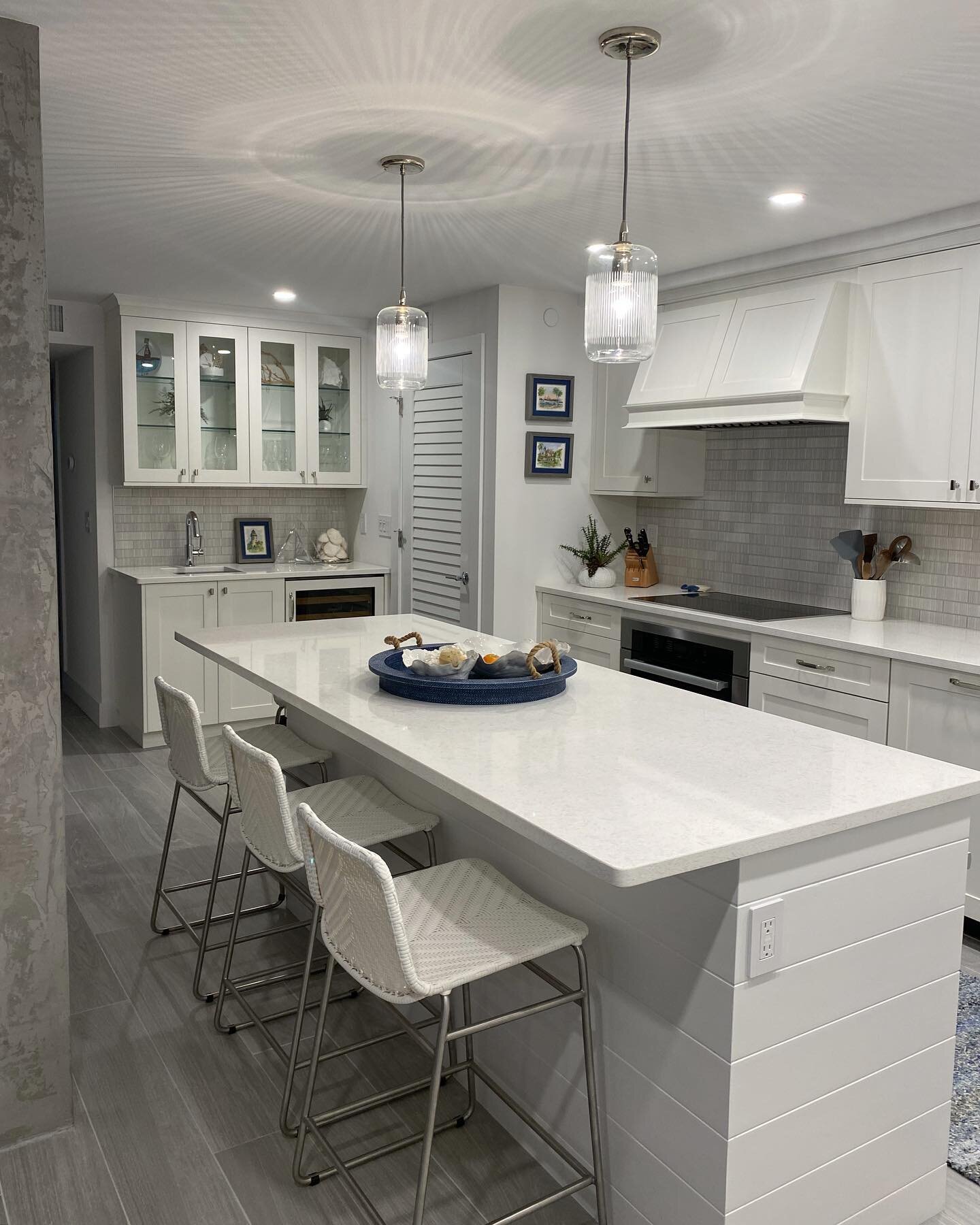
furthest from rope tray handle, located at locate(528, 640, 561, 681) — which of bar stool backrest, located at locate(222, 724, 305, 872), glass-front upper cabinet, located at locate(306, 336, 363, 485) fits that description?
glass-front upper cabinet, located at locate(306, 336, 363, 485)

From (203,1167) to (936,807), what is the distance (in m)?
1.78

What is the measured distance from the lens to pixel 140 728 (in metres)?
5.66

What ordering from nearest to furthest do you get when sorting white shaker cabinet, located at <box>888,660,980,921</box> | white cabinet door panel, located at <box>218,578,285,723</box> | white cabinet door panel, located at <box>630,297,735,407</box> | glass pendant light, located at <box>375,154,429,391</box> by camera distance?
glass pendant light, located at <box>375,154,429,391</box> < white shaker cabinet, located at <box>888,660,980,921</box> < white cabinet door panel, located at <box>630,297,735,407</box> < white cabinet door panel, located at <box>218,578,285,723</box>

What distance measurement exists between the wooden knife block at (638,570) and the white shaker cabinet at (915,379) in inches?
57.9

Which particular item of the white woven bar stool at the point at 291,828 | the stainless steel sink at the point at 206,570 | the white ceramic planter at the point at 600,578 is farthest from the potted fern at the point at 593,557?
the white woven bar stool at the point at 291,828

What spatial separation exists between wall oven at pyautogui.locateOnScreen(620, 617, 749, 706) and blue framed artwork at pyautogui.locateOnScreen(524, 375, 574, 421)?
Answer: 1.18 m

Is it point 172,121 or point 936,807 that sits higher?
point 172,121

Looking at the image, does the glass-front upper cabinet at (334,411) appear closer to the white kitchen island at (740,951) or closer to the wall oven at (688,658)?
the wall oven at (688,658)

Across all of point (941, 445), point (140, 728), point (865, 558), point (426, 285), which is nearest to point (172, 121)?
point (426, 285)

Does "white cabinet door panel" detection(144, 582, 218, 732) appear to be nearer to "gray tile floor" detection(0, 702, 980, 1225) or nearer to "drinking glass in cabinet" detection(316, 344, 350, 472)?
"drinking glass in cabinet" detection(316, 344, 350, 472)

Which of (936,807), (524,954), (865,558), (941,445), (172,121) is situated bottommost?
(524,954)

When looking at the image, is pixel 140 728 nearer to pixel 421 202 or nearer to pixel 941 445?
pixel 421 202

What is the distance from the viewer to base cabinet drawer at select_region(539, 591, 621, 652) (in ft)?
16.0

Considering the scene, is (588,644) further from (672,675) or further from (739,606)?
(739,606)
